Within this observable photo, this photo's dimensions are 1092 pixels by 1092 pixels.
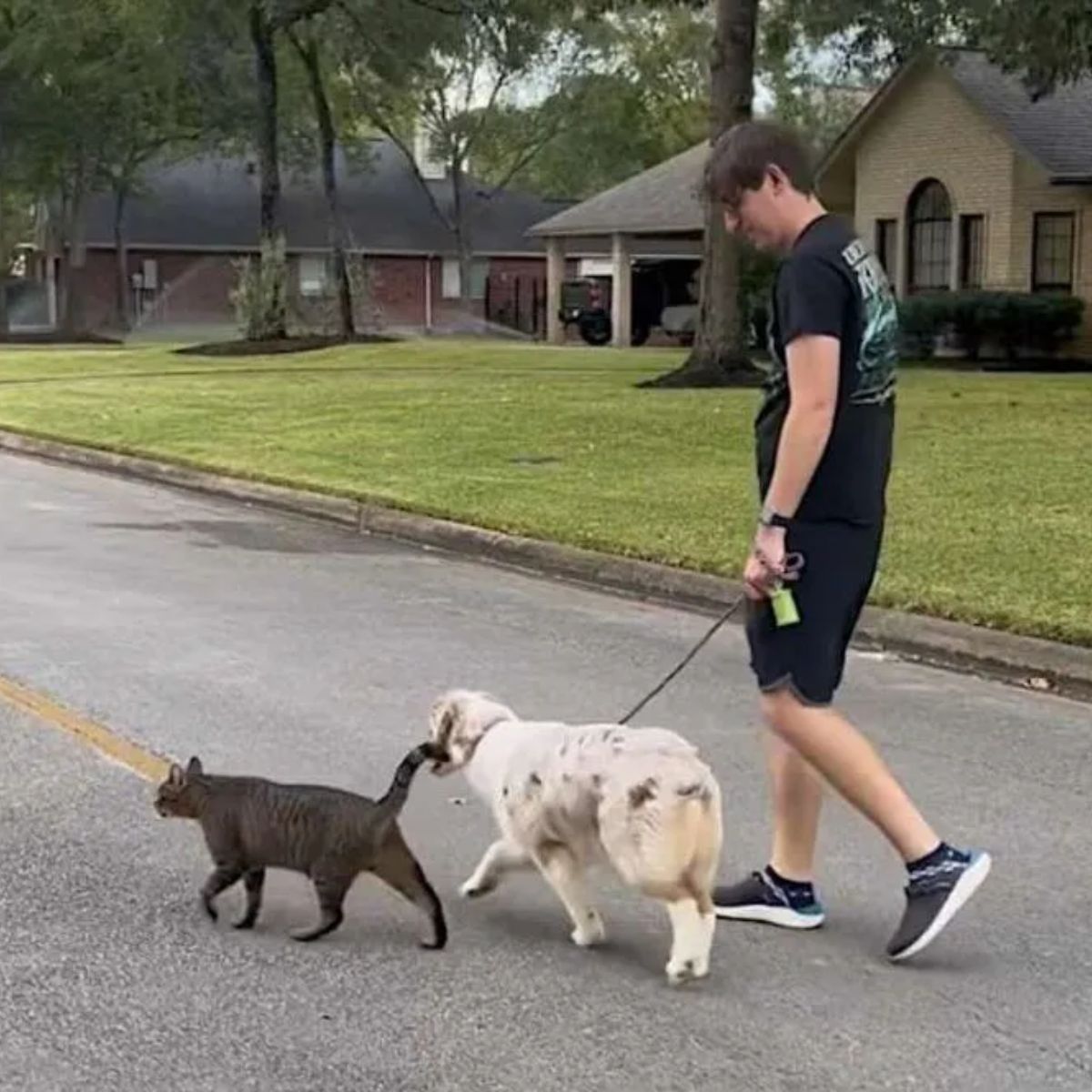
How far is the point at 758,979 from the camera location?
4.75 meters

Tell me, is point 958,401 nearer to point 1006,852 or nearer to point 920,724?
point 920,724

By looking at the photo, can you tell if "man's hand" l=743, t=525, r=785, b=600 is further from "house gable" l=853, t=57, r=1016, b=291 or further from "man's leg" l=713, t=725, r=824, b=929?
"house gable" l=853, t=57, r=1016, b=291

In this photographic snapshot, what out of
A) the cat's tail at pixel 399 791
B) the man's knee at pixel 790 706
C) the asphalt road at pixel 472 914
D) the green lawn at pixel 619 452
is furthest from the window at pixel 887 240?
the cat's tail at pixel 399 791

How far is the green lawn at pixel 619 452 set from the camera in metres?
10.8

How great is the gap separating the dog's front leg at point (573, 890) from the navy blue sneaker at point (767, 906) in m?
0.36

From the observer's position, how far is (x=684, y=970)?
4.63m

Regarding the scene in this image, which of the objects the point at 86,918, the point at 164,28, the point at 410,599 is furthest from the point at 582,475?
the point at 164,28

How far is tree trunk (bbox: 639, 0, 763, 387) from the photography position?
2411 centimetres

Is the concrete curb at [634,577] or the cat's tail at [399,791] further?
the concrete curb at [634,577]

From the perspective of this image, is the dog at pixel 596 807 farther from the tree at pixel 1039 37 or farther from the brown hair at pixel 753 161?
the tree at pixel 1039 37

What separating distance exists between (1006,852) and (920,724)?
1770mm

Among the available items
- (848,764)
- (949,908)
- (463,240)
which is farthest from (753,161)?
(463,240)

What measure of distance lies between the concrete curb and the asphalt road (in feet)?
0.86

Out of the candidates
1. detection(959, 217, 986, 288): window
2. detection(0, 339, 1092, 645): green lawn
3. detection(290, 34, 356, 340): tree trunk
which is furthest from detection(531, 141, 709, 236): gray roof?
detection(0, 339, 1092, 645): green lawn
